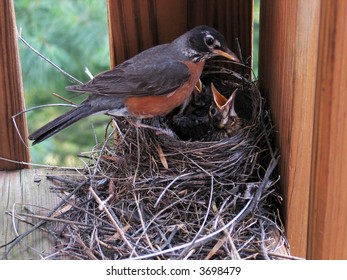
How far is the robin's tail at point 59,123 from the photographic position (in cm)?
273

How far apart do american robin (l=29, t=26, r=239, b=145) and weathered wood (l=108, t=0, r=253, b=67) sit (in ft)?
0.19

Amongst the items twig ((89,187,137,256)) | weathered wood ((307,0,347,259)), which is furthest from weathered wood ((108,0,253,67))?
weathered wood ((307,0,347,259))

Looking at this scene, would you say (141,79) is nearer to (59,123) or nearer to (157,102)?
(157,102)

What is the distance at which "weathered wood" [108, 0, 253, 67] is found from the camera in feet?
9.32

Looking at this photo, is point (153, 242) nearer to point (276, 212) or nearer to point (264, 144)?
point (276, 212)

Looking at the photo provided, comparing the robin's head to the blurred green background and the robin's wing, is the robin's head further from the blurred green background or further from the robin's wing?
the blurred green background

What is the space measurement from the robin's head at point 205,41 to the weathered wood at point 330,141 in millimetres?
1071

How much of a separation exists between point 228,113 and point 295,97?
100cm

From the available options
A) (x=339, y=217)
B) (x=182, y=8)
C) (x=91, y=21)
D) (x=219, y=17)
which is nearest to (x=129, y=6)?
(x=182, y=8)

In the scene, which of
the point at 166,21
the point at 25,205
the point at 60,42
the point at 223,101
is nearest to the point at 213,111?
the point at 223,101

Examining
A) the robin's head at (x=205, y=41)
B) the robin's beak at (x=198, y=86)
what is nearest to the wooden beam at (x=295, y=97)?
the robin's head at (x=205, y=41)

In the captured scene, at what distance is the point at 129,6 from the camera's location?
2822mm

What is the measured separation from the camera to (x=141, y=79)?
10.3 ft

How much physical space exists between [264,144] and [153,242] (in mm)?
759
